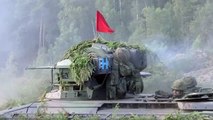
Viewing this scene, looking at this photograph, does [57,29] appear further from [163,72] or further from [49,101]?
[49,101]

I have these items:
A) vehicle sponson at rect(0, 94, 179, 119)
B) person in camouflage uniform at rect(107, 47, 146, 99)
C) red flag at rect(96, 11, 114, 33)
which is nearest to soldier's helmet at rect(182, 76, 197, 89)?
vehicle sponson at rect(0, 94, 179, 119)

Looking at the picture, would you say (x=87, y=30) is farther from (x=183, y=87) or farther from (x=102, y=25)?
(x=183, y=87)

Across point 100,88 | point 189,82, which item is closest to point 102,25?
point 100,88

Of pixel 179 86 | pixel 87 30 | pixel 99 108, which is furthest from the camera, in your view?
pixel 87 30

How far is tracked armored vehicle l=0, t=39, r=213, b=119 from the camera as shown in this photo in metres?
10.6

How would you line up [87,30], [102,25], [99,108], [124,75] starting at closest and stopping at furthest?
[99,108]
[124,75]
[102,25]
[87,30]

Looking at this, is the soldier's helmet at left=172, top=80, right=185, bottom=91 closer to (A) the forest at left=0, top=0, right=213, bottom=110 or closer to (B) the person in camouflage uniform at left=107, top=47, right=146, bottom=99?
(B) the person in camouflage uniform at left=107, top=47, right=146, bottom=99

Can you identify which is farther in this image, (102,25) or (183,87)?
(102,25)

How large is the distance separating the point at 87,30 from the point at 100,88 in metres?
28.1

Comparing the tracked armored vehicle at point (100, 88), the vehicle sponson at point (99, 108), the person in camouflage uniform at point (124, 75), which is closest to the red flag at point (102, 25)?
the tracked armored vehicle at point (100, 88)

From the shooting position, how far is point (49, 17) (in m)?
46.0

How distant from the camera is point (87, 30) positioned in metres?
40.3

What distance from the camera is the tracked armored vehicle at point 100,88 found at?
10609 mm

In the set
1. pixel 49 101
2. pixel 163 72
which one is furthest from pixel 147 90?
pixel 49 101
